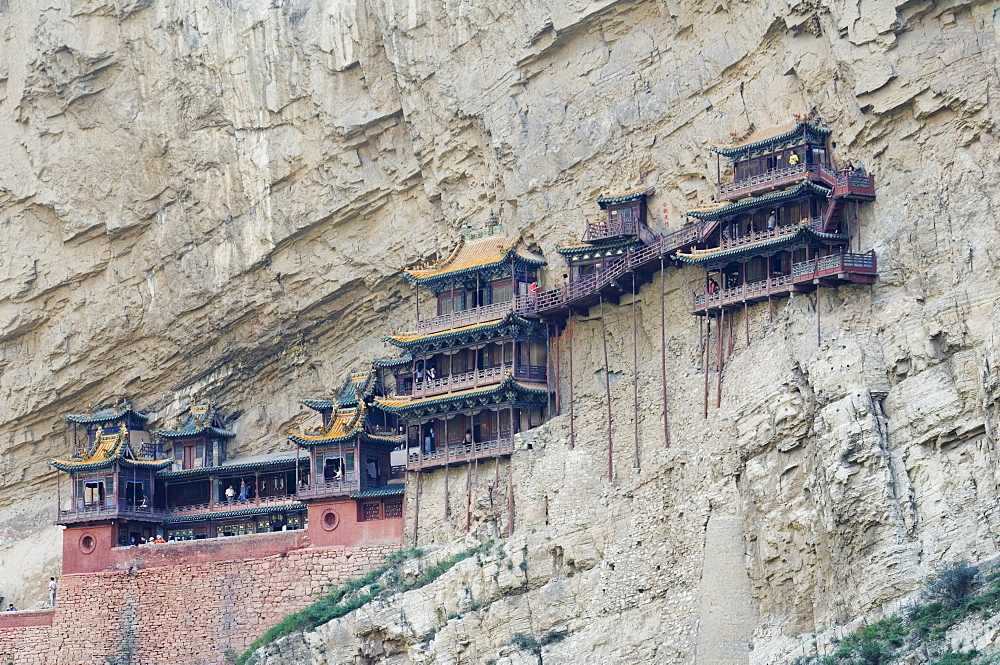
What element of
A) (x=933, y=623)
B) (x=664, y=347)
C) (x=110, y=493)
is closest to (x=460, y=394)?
(x=664, y=347)

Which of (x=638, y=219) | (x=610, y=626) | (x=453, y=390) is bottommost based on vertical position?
(x=610, y=626)

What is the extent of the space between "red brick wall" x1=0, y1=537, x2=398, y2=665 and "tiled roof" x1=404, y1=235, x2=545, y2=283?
8.70 meters

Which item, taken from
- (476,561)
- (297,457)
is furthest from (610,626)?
(297,457)

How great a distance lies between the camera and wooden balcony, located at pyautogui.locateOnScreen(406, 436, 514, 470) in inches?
2282

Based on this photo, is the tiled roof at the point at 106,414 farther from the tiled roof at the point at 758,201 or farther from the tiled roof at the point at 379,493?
the tiled roof at the point at 758,201

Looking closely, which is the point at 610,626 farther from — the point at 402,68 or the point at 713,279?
the point at 402,68

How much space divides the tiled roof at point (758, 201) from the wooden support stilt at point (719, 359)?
2749 millimetres

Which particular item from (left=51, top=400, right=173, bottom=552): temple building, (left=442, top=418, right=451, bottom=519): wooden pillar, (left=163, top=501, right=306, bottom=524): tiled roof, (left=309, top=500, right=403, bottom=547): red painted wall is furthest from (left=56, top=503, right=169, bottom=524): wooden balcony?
(left=442, top=418, right=451, bottom=519): wooden pillar

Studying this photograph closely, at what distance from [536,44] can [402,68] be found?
473cm

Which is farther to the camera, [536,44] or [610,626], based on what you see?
[536,44]

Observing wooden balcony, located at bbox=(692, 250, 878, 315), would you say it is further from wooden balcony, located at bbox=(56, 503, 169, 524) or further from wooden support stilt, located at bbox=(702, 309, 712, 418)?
wooden balcony, located at bbox=(56, 503, 169, 524)

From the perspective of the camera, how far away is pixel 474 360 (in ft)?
200

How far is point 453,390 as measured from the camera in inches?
2375

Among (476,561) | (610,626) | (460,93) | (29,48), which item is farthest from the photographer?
(29,48)
